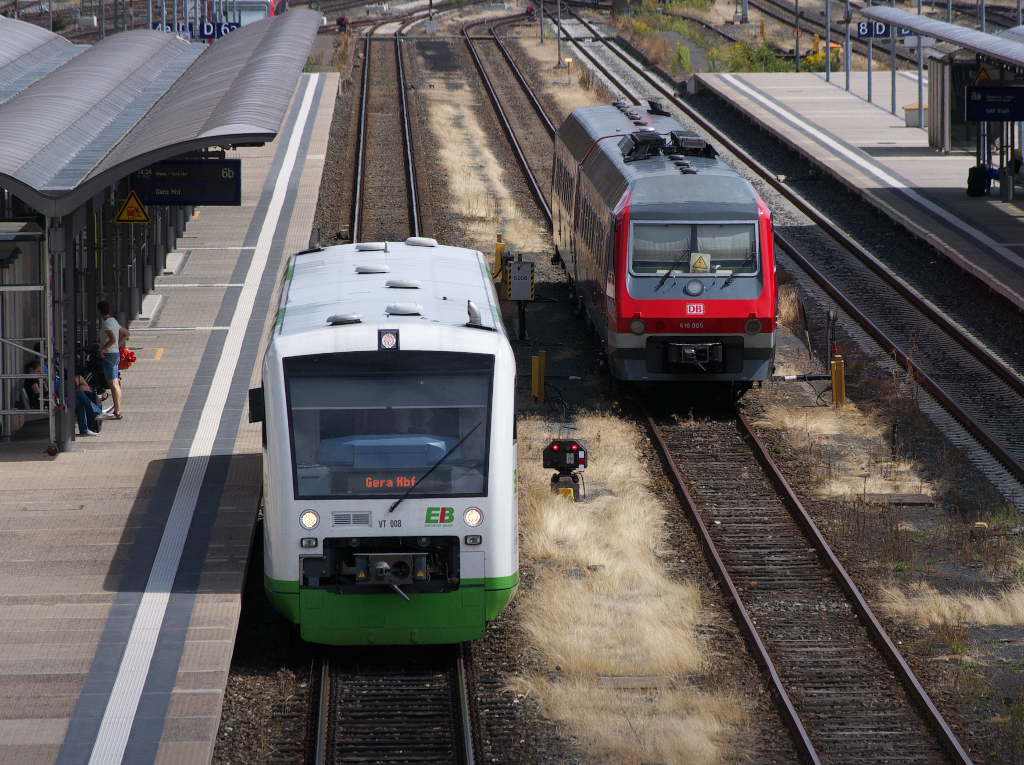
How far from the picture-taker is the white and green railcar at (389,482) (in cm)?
1002

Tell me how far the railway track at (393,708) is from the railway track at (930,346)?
297 inches

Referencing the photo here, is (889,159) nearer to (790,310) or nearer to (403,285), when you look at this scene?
(790,310)

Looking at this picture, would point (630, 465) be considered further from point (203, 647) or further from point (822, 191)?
point (822, 191)

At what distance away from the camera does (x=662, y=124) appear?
69.8 feet

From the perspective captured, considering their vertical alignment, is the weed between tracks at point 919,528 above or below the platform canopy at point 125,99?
below

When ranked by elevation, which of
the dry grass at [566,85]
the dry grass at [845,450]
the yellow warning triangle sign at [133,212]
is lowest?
the dry grass at [845,450]

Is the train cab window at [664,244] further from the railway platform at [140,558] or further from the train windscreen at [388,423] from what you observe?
the train windscreen at [388,423]

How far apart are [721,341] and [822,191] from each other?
16.0 m

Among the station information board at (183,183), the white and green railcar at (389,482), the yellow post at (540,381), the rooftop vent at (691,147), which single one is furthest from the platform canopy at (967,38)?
the white and green railcar at (389,482)

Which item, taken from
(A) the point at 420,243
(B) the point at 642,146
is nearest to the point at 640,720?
(A) the point at 420,243

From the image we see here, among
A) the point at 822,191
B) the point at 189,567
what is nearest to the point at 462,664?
the point at 189,567

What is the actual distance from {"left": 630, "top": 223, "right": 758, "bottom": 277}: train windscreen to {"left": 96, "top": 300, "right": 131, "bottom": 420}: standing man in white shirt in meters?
6.49

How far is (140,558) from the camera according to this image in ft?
37.8

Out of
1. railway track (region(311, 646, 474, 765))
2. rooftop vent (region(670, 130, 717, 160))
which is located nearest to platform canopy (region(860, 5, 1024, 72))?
rooftop vent (region(670, 130, 717, 160))
